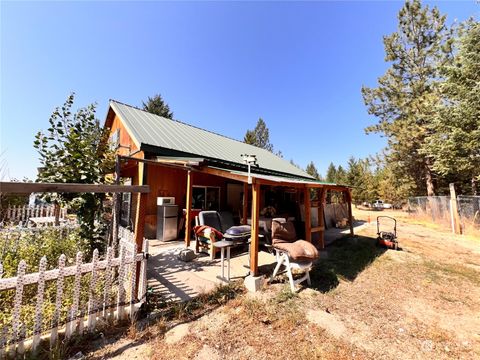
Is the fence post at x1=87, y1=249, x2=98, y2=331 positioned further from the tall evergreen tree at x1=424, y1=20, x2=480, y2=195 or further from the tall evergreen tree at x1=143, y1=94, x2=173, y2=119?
the tall evergreen tree at x1=143, y1=94, x2=173, y2=119

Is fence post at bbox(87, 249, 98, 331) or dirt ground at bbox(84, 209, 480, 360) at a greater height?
fence post at bbox(87, 249, 98, 331)

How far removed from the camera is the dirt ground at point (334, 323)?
2682mm

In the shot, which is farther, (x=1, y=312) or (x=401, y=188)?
(x=401, y=188)

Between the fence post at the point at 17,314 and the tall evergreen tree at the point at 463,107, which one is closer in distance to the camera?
the fence post at the point at 17,314

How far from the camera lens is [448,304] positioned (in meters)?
4.11

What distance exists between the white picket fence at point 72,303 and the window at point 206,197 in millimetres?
6101

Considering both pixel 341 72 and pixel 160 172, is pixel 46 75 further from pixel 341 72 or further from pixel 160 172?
pixel 341 72

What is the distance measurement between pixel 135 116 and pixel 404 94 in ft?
70.0

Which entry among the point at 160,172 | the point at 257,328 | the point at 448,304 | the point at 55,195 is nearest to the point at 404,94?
the point at 448,304

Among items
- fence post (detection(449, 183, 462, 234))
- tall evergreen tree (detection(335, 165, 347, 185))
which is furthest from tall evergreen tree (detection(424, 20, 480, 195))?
tall evergreen tree (detection(335, 165, 347, 185))

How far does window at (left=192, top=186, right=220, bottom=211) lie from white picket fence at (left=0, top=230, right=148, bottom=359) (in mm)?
6101

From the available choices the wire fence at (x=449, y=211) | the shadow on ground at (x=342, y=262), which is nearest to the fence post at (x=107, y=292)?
the shadow on ground at (x=342, y=262)

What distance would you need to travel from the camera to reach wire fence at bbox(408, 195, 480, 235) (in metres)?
10.7

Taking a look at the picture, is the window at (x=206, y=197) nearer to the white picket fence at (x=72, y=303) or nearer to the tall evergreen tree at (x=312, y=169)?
the white picket fence at (x=72, y=303)
